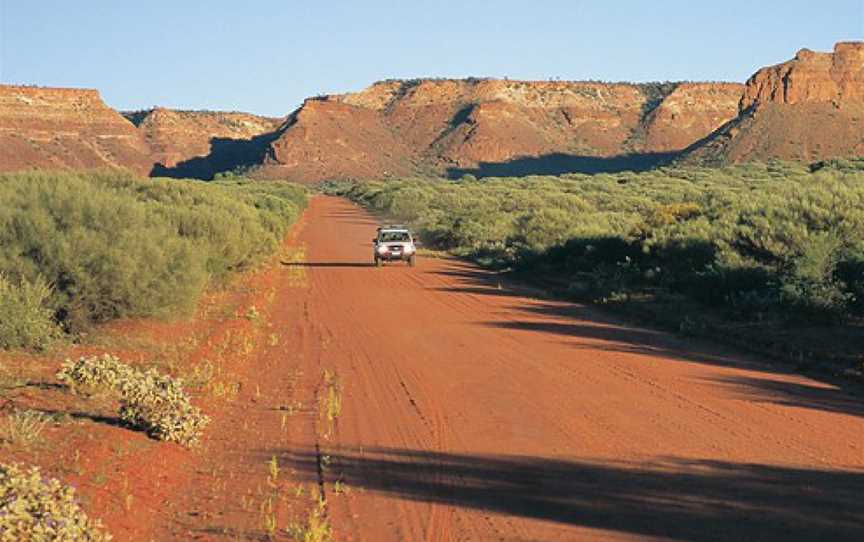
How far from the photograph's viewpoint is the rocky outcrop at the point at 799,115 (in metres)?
103

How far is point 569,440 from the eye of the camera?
10.5 meters

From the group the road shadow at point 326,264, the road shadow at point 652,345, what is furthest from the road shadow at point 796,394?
the road shadow at point 326,264

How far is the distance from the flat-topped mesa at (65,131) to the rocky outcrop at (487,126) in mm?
20201

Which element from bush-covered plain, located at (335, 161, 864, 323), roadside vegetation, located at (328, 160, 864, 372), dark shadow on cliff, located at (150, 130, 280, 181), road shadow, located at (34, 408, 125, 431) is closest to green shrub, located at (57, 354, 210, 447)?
road shadow, located at (34, 408, 125, 431)

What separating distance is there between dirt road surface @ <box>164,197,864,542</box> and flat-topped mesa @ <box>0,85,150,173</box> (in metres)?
107

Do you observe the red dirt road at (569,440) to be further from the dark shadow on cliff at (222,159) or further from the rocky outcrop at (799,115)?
the dark shadow on cliff at (222,159)

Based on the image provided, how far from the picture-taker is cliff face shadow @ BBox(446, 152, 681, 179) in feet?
502

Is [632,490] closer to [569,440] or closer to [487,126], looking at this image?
[569,440]

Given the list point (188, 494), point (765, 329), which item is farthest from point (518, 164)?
point (188, 494)

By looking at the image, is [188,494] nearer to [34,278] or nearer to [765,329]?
[34,278]

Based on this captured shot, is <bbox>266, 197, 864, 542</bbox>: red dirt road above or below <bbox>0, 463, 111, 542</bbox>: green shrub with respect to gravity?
below

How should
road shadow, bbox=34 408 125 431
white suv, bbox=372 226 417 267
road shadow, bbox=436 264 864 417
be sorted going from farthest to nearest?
white suv, bbox=372 226 417 267 < road shadow, bbox=436 264 864 417 < road shadow, bbox=34 408 125 431

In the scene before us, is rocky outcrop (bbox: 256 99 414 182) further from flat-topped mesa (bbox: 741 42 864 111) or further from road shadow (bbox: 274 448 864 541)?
road shadow (bbox: 274 448 864 541)

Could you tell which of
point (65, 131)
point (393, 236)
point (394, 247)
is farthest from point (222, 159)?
point (394, 247)
